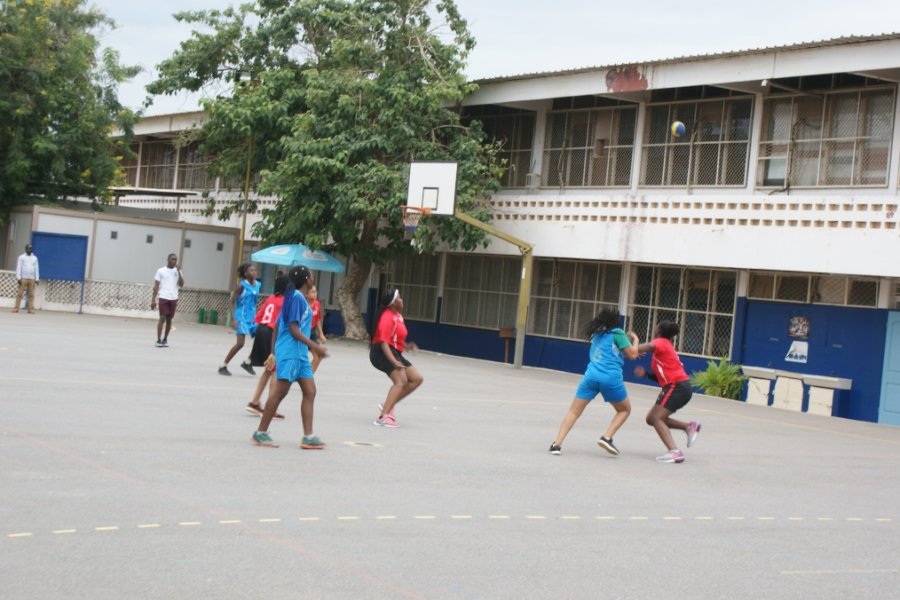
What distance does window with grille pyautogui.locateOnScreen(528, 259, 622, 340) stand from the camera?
102ft

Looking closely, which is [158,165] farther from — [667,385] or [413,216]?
[667,385]

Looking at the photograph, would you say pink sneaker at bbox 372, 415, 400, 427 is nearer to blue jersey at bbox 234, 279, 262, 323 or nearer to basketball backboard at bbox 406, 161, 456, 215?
blue jersey at bbox 234, 279, 262, 323

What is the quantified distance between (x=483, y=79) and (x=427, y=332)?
7.91 meters

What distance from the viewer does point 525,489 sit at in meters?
11.0

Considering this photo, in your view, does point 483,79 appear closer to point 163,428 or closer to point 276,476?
Answer: point 163,428

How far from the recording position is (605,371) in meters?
13.6

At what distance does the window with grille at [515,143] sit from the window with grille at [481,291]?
214cm

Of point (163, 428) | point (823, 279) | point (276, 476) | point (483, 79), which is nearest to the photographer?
point (276, 476)

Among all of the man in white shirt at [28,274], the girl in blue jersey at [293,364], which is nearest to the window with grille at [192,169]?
the man in white shirt at [28,274]

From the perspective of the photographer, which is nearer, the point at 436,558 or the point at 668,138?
the point at 436,558

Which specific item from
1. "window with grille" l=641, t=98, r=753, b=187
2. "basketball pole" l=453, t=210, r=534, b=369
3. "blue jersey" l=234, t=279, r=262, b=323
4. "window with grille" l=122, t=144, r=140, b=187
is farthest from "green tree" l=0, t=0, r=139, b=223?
"blue jersey" l=234, t=279, r=262, b=323

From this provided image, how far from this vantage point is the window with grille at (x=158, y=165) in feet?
156

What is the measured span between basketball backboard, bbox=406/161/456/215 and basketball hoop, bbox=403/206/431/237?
174mm

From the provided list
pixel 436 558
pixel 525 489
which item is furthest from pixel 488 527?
pixel 525 489
